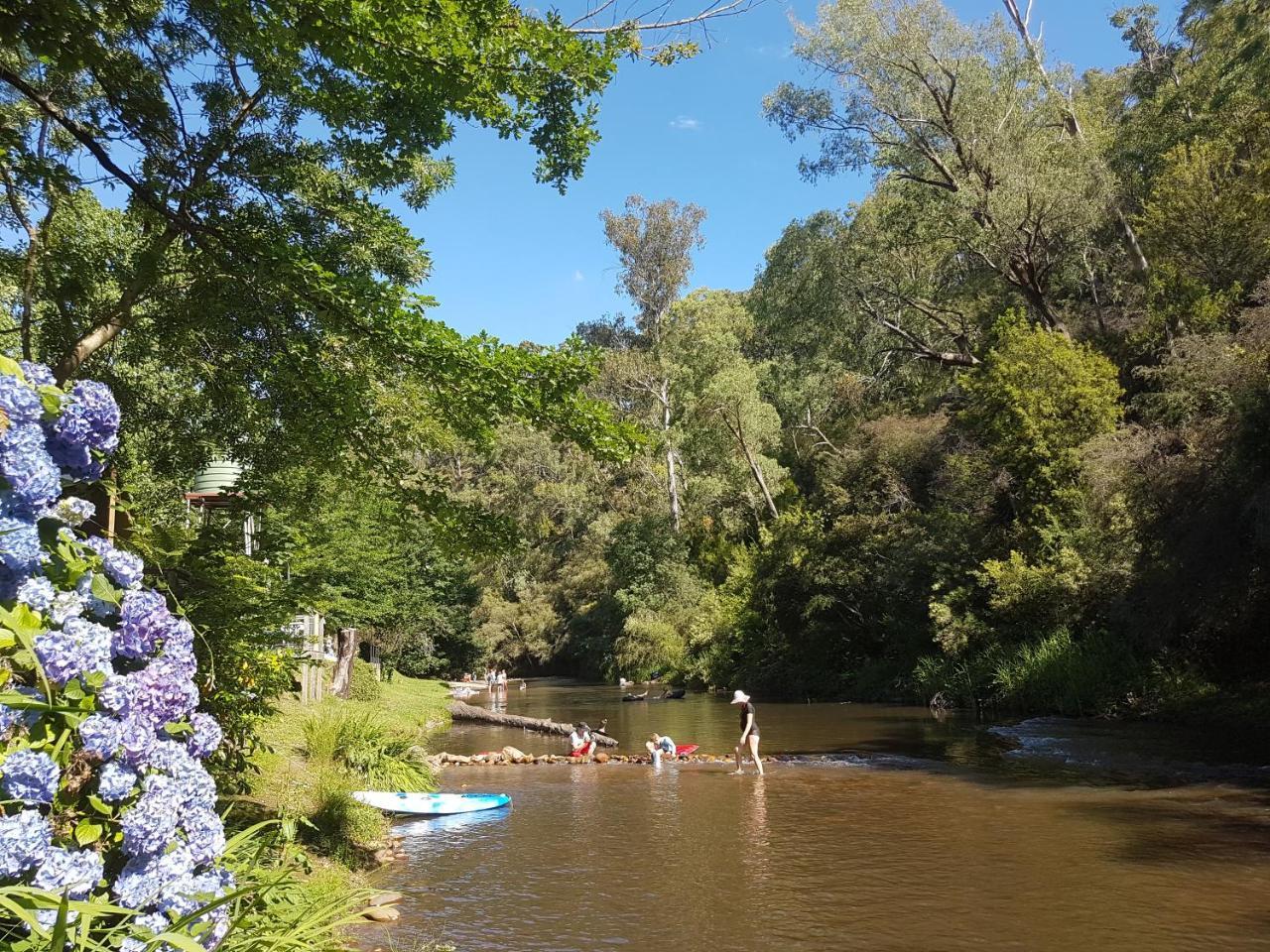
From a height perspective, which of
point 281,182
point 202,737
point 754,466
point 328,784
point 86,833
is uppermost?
point 754,466

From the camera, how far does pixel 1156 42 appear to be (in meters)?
36.3

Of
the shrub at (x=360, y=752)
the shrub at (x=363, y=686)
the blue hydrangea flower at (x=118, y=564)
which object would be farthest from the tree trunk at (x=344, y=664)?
the blue hydrangea flower at (x=118, y=564)

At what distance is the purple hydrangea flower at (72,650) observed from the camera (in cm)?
249

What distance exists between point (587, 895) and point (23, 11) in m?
7.55

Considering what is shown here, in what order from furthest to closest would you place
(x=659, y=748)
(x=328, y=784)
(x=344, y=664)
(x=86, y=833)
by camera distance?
(x=344, y=664) → (x=659, y=748) → (x=328, y=784) → (x=86, y=833)

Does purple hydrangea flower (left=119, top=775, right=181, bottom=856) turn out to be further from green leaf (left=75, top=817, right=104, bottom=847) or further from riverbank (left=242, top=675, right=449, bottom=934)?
riverbank (left=242, top=675, right=449, bottom=934)

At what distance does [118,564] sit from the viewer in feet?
9.39

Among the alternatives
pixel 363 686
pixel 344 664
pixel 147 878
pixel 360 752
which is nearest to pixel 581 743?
pixel 360 752

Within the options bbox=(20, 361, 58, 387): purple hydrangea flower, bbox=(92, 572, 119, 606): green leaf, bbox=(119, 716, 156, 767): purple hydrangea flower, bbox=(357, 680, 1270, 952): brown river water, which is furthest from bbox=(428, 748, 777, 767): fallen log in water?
bbox=(20, 361, 58, 387): purple hydrangea flower

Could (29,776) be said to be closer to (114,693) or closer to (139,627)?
(114,693)

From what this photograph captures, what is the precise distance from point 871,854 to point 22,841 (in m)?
8.55

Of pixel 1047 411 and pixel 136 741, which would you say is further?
pixel 1047 411

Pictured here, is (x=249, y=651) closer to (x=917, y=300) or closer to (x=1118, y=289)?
(x=917, y=300)

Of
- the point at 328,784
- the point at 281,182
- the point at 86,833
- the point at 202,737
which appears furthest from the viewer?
the point at 328,784
